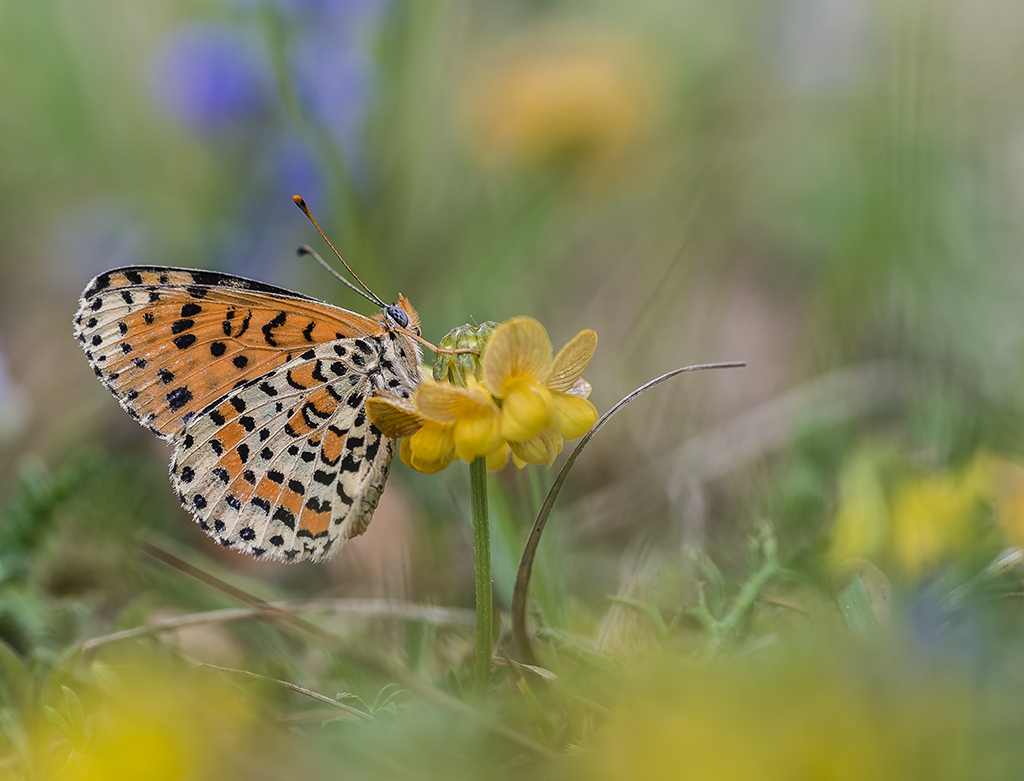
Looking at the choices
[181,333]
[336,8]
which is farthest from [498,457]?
[336,8]

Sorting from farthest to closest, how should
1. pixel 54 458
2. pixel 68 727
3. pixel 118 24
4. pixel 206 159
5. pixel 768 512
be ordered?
pixel 118 24 → pixel 206 159 → pixel 54 458 → pixel 768 512 → pixel 68 727

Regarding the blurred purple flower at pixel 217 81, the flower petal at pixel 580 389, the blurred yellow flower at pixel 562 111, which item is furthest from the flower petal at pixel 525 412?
the blurred purple flower at pixel 217 81

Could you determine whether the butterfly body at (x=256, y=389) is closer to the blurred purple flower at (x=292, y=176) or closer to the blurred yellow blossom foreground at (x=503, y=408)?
the blurred yellow blossom foreground at (x=503, y=408)

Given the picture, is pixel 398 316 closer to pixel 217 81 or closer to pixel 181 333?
pixel 181 333

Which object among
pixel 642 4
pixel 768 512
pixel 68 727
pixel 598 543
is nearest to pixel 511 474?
pixel 598 543

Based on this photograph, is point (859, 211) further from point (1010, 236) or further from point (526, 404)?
point (526, 404)
